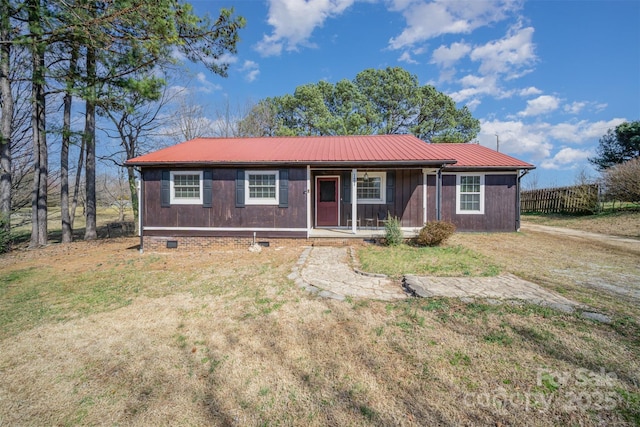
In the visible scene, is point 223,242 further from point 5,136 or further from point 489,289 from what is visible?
point 5,136

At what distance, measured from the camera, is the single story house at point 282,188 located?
8719mm

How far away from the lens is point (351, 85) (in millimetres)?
20688

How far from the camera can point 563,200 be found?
16.5 meters

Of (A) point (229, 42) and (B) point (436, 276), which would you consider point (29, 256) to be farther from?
(B) point (436, 276)

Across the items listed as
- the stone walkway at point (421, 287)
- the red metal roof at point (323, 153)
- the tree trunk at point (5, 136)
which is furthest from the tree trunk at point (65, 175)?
the stone walkway at point (421, 287)

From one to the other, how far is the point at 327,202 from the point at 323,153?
191cm

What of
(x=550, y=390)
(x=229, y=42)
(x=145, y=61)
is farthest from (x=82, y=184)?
(x=550, y=390)

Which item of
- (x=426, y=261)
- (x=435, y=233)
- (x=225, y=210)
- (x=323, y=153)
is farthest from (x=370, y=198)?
(x=225, y=210)

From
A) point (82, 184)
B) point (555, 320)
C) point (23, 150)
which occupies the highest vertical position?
point (23, 150)

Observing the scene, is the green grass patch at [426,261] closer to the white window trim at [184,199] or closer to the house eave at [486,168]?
the house eave at [486,168]

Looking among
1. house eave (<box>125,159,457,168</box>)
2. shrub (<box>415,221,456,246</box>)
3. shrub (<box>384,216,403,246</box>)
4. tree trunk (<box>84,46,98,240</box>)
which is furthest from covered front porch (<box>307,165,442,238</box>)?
tree trunk (<box>84,46,98,240</box>)

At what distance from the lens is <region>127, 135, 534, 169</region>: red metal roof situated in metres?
Answer: 8.52

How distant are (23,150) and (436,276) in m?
17.4

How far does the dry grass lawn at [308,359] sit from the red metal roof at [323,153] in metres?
4.84
